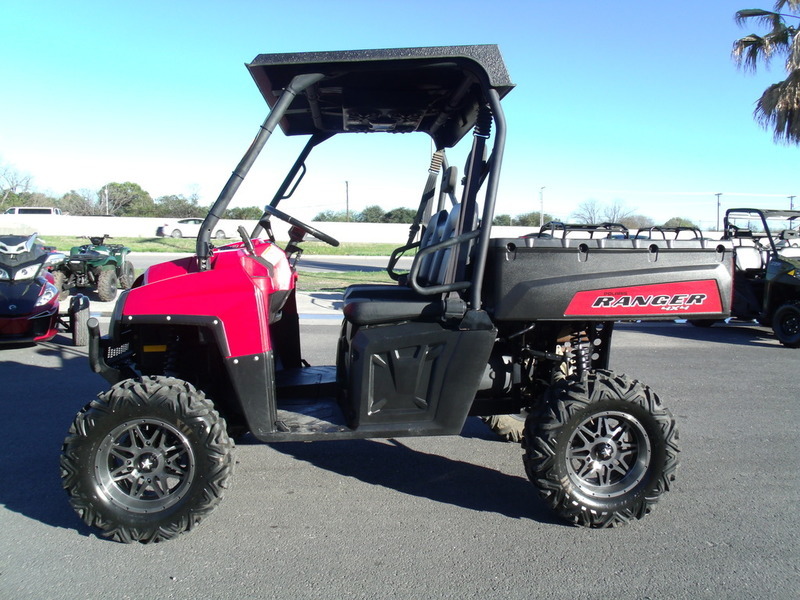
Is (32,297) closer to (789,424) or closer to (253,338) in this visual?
(253,338)

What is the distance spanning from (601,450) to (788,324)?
7169mm


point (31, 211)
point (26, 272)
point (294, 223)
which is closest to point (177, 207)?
point (31, 211)

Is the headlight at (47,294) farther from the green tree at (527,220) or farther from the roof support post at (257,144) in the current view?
the green tree at (527,220)

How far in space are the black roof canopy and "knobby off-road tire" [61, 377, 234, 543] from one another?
1735mm

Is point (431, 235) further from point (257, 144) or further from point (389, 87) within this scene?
point (257, 144)

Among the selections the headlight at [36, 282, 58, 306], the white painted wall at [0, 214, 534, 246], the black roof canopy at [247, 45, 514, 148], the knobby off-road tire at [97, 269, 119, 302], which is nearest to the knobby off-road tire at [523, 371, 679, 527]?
the black roof canopy at [247, 45, 514, 148]

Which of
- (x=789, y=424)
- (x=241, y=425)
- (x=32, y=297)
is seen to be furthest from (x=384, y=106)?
(x=32, y=297)

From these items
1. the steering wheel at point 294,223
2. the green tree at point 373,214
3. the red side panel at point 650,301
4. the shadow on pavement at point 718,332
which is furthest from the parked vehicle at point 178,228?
the red side panel at point 650,301

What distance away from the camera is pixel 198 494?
311cm

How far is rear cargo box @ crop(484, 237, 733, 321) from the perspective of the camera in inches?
128

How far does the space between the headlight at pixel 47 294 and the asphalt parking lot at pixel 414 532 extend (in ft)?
8.98

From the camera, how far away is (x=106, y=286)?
38.9ft

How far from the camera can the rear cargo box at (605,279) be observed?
3.25 meters

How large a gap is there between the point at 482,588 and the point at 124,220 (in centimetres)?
4162
